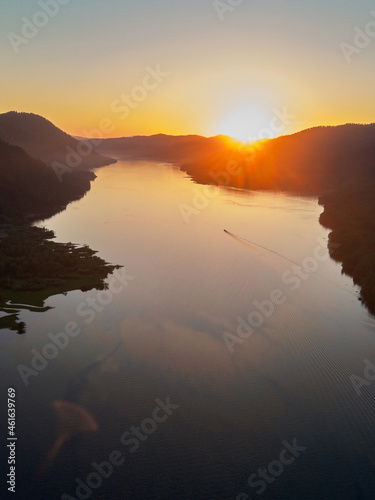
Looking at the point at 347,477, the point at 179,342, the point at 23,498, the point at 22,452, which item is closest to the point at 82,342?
the point at 179,342

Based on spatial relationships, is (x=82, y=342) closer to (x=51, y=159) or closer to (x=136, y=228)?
(x=136, y=228)
